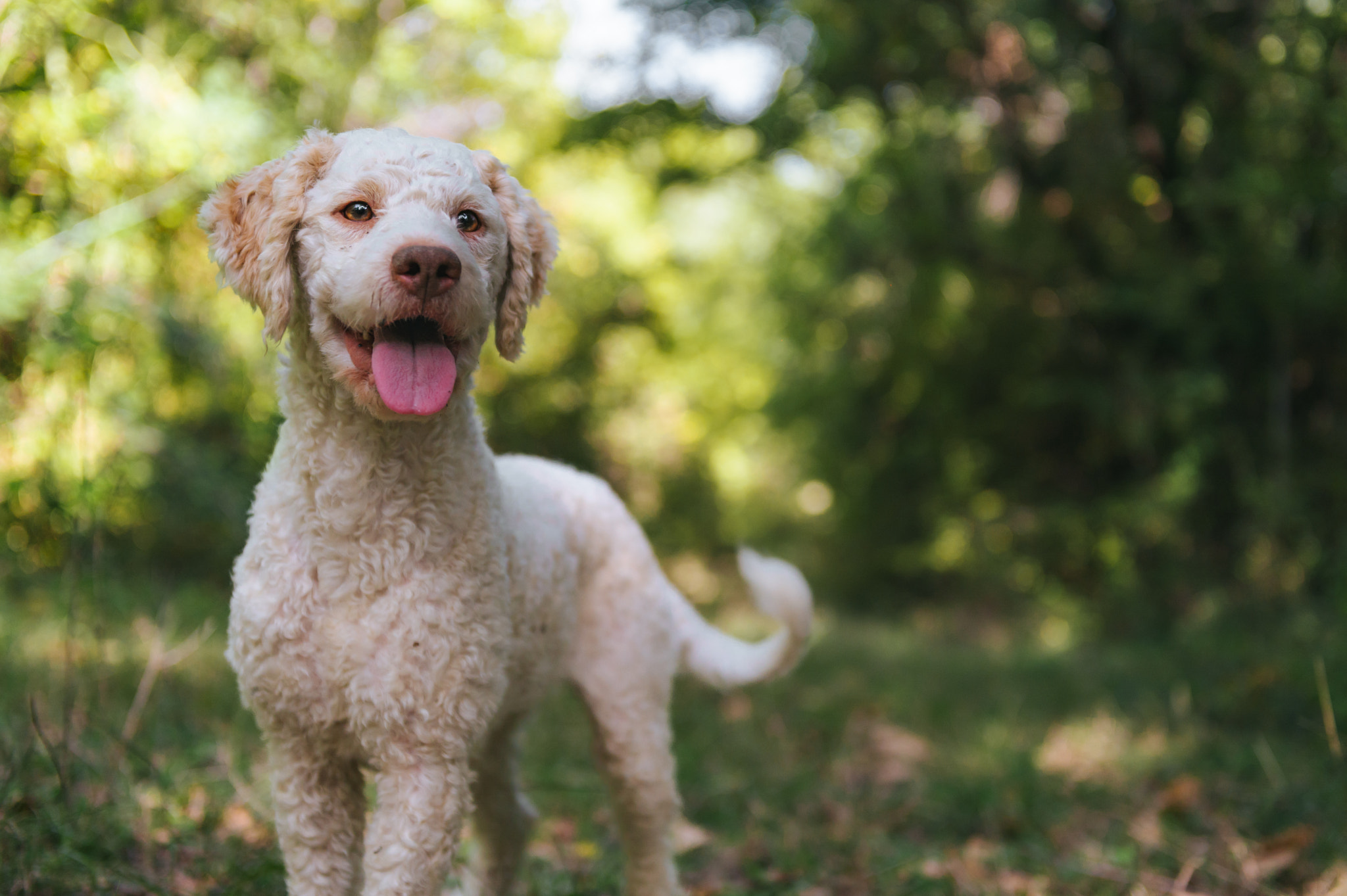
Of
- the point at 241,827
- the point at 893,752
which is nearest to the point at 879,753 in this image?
the point at 893,752

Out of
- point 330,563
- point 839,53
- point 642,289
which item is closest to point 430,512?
point 330,563

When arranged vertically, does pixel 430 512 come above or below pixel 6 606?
above

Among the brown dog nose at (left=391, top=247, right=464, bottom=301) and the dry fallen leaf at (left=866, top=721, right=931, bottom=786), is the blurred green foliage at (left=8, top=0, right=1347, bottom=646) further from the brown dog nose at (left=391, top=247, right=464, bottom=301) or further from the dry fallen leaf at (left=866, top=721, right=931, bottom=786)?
the dry fallen leaf at (left=866, top=721, right=931, bottom=786)

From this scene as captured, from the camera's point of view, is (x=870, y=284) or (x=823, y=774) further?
(x=870, y=284)

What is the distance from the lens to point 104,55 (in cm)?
418

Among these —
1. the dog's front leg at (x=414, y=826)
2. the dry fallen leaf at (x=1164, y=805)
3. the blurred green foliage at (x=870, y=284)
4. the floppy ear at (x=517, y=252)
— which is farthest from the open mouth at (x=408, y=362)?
the dry fallen leaf at (x=1164, y=805)

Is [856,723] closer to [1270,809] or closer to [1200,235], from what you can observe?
[1270,809]

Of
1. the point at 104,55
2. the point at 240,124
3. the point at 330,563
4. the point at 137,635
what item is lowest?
the point at 137,635

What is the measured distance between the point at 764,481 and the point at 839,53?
8887 millimetres

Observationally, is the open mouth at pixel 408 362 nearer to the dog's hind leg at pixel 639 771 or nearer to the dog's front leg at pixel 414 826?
the dog's front leg at pixel 414 826

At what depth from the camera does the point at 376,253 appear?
2.04 metres

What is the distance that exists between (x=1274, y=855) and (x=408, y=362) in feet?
10.2

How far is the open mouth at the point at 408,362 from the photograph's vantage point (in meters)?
2.10

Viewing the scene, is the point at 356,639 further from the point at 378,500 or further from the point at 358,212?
the point at 358,212
